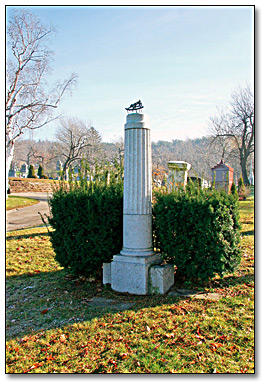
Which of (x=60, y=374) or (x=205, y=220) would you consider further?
(x=205, y=220)

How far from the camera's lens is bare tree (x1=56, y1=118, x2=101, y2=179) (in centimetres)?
3722

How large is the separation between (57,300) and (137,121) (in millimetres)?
2936

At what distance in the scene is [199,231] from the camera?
450 centimetres

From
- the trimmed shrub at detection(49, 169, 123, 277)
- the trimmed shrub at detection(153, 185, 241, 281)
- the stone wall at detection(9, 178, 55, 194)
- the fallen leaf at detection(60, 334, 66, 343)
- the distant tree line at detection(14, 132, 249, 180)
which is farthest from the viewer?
the distant tree line at detection(14, 132, 249, 180)

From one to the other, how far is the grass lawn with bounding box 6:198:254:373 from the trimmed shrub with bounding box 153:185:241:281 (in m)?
0.43

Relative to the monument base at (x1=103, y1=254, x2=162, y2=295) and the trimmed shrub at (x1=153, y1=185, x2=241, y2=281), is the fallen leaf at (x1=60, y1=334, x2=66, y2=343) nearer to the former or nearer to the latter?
the monument base at (x1=103, y1=254, x2=162, y2=295)

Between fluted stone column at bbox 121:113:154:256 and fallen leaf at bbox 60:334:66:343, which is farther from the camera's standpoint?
fluted stone column at bbox 121:113:154:256

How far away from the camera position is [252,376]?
103 inches

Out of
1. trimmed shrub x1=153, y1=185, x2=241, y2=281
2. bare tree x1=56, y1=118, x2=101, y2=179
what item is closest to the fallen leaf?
trimmed shrub x1=153, y1=185, x2=241, y2=281

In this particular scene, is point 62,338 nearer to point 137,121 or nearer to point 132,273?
point 132,273

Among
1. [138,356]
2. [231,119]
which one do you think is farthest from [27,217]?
[231,119]
